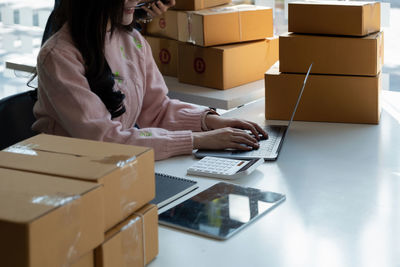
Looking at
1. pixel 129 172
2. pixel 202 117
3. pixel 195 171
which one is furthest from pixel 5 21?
pixel 129 172

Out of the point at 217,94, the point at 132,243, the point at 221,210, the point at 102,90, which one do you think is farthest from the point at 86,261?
the point at 217,94

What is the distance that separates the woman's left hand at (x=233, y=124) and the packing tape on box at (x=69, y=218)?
0.97m

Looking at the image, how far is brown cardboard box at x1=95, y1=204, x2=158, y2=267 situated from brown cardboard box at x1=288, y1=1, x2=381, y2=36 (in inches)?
44.1

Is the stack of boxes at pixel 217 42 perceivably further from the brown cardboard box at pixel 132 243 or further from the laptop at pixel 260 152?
the brown cardboard box at pixel 132 243

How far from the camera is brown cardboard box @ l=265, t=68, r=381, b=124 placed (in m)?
1.92

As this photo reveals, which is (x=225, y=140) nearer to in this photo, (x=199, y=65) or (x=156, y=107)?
(x=156, y=107)

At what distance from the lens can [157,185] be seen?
1370 mm

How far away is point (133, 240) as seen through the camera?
0.99 meters

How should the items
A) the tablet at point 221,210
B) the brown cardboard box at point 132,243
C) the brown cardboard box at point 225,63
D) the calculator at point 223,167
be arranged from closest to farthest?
the brown cardboard box at point 132,243 < the tablet at point 221,210 < the calculator at point 223,167 < the brown cardboard box at point 225,63

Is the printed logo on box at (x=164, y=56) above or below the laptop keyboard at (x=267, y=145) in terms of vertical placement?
above

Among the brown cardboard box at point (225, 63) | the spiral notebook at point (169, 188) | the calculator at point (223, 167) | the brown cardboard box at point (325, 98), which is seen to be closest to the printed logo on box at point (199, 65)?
the brown cardboard box at point (225, 63)

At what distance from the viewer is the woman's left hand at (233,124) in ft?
5.80

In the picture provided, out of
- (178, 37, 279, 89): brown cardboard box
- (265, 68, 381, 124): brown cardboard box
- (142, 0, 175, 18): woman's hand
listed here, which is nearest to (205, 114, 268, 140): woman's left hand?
(265, 68, 381, 124): brown cardboard box

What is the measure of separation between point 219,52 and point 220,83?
0.12 m
